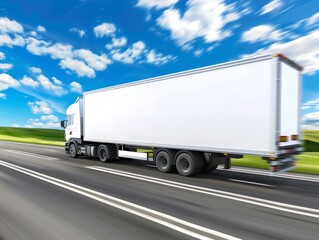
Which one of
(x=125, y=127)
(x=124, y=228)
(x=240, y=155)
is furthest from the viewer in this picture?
(x=125, y=127)

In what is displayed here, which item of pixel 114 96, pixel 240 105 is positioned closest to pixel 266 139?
pixel 240 105

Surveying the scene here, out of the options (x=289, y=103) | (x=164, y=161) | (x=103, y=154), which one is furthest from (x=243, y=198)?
(x=103, y=154)

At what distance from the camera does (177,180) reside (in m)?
9.04

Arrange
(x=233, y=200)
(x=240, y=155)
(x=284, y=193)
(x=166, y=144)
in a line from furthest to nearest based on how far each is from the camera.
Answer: (x=166, y=144) < (x=240, y=155) < (x=284, y=193) < (x=233, y=200)

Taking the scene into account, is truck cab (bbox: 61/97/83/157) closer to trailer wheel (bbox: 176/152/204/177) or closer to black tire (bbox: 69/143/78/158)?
black tire (bbox: 69/143/78/158)

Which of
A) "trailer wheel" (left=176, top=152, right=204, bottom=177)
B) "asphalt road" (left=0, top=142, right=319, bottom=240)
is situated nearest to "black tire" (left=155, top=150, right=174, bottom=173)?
"trailer wheel" (left=176, top=152, right=204, bottom=177)

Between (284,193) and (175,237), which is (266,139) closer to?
(284,193)

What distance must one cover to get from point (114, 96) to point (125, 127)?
1.79 metres

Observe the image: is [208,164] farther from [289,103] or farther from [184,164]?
[289,103]

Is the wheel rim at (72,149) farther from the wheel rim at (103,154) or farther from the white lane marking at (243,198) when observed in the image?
the white lane marking at (243,198)

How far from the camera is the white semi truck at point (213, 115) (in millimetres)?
7789

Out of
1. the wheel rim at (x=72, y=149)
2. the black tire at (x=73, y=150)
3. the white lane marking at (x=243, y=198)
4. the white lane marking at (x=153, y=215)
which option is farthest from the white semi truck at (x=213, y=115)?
the wheel rim at (x=72, y=149)

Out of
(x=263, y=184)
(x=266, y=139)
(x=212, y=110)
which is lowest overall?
(x=263, y=184)

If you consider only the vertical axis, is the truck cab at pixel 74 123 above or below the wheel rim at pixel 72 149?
above
